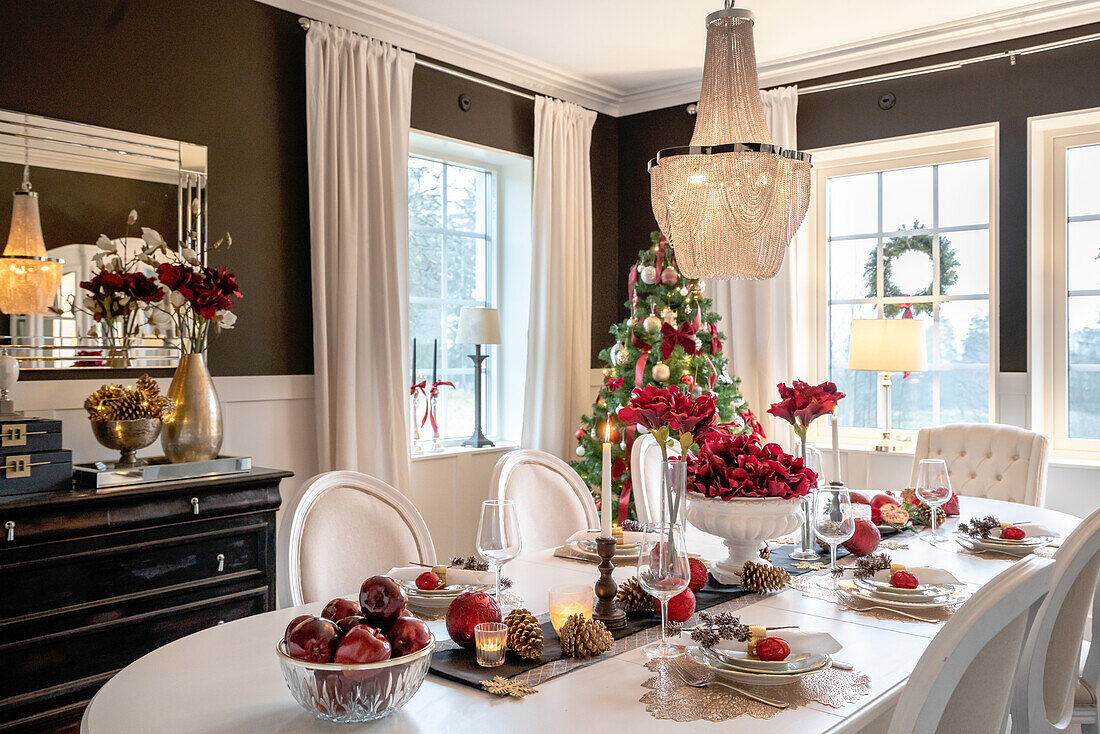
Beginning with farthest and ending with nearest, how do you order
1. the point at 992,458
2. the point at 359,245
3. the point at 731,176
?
1. the point at 359,245
2. the point at 992,458
3. the point at 731,176

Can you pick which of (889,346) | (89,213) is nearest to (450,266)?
(89,213)

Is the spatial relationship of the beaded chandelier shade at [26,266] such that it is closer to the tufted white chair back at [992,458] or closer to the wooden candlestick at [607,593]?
the wooden candlestick at [607,593]

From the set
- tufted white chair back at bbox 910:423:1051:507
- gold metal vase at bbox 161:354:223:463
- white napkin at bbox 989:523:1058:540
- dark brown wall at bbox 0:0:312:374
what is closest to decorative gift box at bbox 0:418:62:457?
gold metal vase at bbox 161:354:223:463

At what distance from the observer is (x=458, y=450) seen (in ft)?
15.1

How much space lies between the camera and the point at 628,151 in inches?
220

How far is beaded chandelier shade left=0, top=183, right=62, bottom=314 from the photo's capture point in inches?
115

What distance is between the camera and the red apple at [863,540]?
225 centimetres

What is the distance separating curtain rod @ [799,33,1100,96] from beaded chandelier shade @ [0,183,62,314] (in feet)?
11.8

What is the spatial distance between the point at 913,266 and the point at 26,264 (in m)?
3.96

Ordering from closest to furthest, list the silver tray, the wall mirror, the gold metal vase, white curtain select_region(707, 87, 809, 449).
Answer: the silver tray → the gold metal vase → the wall mirror → white curtain select_region(707, 87, 809, 449)

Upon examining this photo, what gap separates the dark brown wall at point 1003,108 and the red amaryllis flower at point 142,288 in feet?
11.1

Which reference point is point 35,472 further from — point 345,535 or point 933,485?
point 933,485

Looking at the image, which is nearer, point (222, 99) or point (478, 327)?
point (222, 99)

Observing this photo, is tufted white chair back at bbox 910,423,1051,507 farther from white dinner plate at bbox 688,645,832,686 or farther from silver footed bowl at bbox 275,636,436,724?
silver footed bowl at bbox 275,636,436,724
